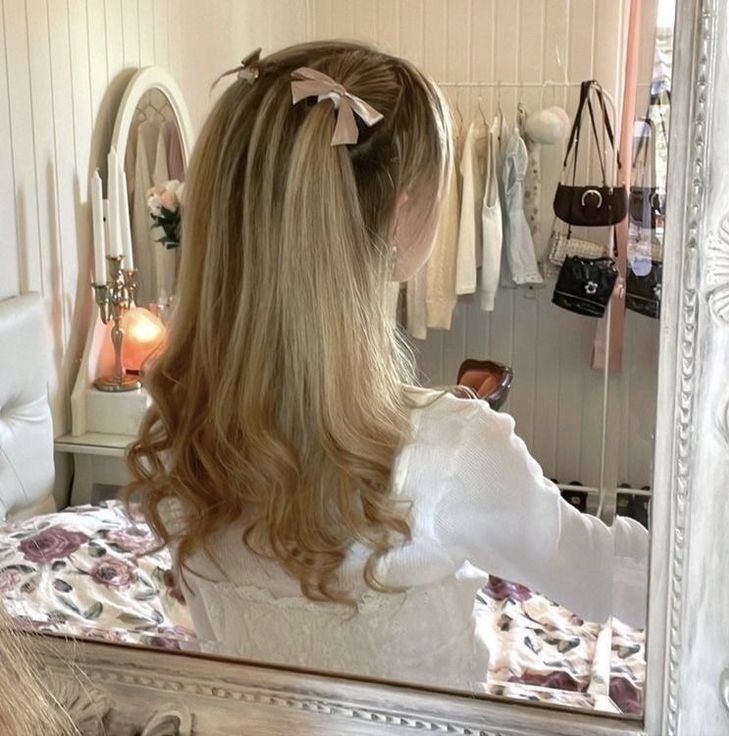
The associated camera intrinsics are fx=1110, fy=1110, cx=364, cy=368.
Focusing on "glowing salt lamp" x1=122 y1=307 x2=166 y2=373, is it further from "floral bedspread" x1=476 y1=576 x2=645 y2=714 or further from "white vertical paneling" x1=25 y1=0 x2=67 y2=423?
"floral bedspread" x1=476 y1=576 x2=645 y2=714

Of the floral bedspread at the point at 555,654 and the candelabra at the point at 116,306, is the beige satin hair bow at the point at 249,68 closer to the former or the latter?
the candelabra at the point at 116,306

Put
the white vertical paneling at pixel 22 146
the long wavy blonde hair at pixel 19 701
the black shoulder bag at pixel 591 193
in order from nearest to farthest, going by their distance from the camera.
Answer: the long wavy blonde hair at pixel 19 701 < the black shoulder bag at pixel 591 193 < the white vertical paneling at pixel 22 146

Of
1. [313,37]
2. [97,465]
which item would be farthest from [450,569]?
[313,37]

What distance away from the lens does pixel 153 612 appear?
826 mm

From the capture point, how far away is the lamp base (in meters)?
0.82

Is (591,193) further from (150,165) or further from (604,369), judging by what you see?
(150,165)

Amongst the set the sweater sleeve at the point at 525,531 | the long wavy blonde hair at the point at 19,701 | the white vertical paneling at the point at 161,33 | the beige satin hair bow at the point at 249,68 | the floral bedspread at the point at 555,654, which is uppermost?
the white vertical paneling at the point at 161,33

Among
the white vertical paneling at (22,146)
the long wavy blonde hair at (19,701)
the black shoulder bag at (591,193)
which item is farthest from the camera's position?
the white vertical paneling at (22,146)

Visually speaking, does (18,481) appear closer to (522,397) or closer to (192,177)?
(192,177)

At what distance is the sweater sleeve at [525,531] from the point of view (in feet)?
2.39

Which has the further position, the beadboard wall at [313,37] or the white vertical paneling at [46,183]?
the white vertical paneling at [46,183]

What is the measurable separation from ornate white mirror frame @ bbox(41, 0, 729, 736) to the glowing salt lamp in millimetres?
219

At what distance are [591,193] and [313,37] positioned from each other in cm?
21

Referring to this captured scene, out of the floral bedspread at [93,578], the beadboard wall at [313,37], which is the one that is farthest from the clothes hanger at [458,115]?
the floral bedspread at [93,578]
